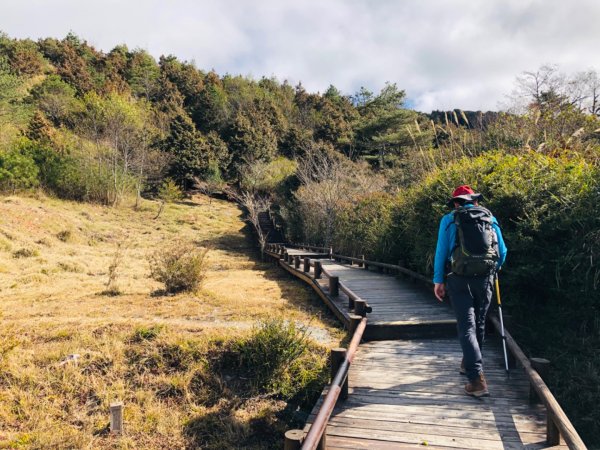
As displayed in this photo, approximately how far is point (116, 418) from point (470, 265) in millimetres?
4181

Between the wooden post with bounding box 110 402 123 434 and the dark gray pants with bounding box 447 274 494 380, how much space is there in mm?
3773

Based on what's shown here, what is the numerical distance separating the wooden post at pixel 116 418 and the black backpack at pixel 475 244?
396cm

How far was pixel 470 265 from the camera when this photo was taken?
3.42 metres

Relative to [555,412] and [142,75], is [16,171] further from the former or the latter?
[142,75]

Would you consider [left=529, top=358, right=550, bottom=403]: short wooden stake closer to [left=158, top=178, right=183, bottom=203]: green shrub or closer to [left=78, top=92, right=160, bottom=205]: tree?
[left=78, top=92, right=160, bottom=205]: tree

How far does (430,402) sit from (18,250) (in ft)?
54.3

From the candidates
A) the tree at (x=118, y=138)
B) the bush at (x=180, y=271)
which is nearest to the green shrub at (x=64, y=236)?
the tree at (x=118, y=138)

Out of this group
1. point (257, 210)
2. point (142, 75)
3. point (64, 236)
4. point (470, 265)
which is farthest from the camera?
point (142, 75)

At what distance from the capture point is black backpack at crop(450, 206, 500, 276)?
3.42 meters

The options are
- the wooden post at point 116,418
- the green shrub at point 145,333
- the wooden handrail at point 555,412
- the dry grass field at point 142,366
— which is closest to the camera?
the wooden handrail at point 555,412

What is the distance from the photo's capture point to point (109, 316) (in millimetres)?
7254

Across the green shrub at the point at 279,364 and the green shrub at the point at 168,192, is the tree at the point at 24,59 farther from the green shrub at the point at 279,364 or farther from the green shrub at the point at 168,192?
the green shrub at the point at 279,364

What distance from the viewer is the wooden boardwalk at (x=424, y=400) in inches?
114

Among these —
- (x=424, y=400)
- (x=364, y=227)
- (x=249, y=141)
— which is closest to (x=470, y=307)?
(x=424, y=400)
